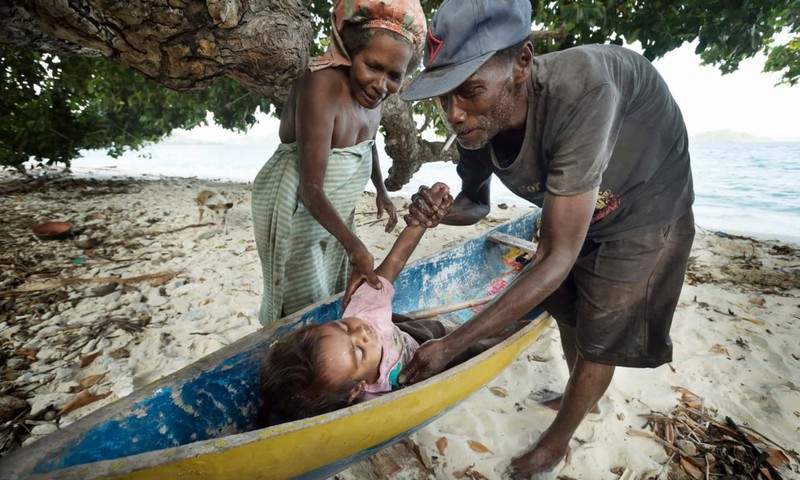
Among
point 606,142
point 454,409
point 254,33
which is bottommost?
point 454,409

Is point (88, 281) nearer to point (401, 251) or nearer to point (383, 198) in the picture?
point (383, 198)

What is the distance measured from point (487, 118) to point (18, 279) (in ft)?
15.7

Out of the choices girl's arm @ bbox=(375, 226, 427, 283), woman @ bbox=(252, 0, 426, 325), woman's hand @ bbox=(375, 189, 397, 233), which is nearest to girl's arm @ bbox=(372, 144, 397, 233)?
woman's hand @ bbox=(375, 189, 397, 233)

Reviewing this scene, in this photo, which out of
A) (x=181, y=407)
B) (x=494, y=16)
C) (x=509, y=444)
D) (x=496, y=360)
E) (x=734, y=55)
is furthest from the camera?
(x=734, y=55)

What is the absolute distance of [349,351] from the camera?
1651 mm

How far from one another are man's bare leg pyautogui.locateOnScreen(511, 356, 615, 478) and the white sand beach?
13 centimetres

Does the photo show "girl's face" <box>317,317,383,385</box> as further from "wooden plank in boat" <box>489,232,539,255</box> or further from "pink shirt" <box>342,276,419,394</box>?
"wooden plank in boat" <box>489,232,539,255</box>

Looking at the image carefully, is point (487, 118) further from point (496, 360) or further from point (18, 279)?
point (18, 279)

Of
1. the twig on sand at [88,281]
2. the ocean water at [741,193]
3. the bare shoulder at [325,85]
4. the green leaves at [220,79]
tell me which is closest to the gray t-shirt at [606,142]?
the bare shoulder at [325,85]

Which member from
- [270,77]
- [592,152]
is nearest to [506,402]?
[592,152]

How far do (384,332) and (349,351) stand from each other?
0.79 ft

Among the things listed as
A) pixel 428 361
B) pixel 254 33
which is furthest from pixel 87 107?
pixel 428 361

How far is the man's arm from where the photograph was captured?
1355 mm

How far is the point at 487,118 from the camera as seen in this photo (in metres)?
→ 1.44
